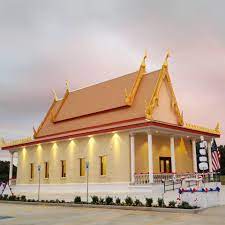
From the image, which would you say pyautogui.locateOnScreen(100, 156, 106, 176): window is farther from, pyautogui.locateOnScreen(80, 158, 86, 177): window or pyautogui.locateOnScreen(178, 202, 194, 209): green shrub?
pyautogui.locateOnScreen(178, 202, 194, 209): green shrub

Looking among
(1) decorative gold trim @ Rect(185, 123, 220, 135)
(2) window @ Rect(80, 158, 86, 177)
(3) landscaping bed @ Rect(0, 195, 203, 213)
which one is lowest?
(3) landscaping bed @ Rect(0, 195, 203, 213)

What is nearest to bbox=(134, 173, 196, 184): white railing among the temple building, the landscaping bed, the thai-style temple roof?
the temple building

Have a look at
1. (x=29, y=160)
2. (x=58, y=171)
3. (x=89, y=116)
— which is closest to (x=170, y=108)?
(x=89, y=116)

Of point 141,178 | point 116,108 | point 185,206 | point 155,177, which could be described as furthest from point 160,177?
point 185,206

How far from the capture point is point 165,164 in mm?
31578

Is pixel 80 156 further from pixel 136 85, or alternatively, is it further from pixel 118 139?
pixel 136 85

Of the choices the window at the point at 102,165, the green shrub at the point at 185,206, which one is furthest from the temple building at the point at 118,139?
the green shrub at the point at 185,206

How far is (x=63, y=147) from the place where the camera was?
34156 mm

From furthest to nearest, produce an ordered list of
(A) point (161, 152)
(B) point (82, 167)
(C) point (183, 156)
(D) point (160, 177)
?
(C) point (183, 156) → (B) point (82, 167) → (A) point (161, 152) → (D) point (160, 177)

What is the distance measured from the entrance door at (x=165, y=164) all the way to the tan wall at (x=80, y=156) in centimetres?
449

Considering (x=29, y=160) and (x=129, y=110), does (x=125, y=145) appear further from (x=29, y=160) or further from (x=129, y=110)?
(x=29, y=160)

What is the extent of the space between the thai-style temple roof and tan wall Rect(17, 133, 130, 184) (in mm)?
991

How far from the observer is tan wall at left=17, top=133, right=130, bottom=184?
28.4 meters

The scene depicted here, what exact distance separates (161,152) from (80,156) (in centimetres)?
723
